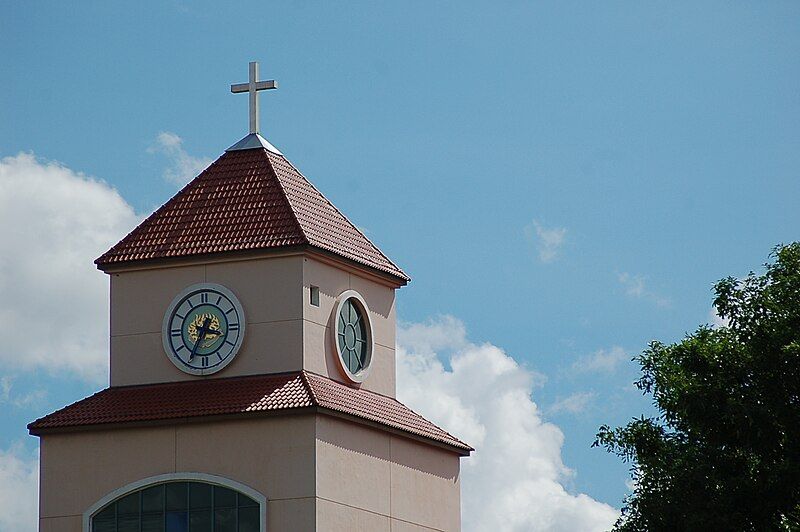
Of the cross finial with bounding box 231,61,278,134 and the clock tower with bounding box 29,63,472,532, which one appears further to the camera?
the cross finial with bounding box 231,61,278,134

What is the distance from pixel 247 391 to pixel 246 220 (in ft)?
13.1

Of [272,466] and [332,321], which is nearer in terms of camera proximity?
[272,466]

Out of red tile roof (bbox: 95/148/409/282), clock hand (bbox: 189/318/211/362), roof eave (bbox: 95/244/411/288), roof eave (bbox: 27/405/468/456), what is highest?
red tile roof (bbox: 95/148/409/282)

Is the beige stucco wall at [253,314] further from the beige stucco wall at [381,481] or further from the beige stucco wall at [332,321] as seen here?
the beige stucco wall at [381,481]

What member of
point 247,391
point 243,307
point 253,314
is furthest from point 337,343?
point 247,391

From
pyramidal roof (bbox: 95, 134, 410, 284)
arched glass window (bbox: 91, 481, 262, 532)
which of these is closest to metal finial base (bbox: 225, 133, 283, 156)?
pyramidal roof (bbox: 95, 134, 410, 284)

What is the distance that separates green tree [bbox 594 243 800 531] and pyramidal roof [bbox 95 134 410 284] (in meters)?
7.16

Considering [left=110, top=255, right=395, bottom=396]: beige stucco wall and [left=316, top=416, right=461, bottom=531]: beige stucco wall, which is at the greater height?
[left=110, top=255, right=395, bottom=396]: beige stucco wall

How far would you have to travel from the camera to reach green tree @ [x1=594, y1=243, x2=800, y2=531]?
1582 inches

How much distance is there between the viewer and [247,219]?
→ 43.3 m

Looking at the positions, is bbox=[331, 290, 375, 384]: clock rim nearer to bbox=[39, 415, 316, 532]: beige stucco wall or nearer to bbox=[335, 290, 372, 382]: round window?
bbox=[335, 290, 372, 382]: round window

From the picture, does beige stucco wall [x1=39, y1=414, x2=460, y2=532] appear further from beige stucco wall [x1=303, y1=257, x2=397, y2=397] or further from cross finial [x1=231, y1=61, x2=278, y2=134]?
cross finial [x1=231, y1=61, x2=278, y2=134]

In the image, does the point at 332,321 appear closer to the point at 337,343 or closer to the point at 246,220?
the point at 337,343

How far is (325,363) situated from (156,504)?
15.0ft
